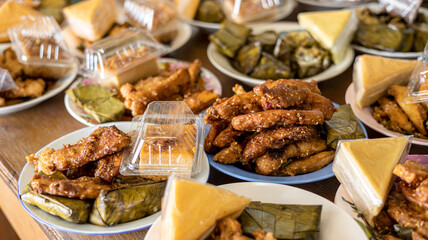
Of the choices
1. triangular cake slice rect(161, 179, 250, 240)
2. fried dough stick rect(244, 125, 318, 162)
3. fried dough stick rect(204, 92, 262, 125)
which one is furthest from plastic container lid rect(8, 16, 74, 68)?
triangular cake slice rect(161, 179, 250, 240)

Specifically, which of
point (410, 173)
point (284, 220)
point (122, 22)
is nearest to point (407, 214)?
point (410, 173)

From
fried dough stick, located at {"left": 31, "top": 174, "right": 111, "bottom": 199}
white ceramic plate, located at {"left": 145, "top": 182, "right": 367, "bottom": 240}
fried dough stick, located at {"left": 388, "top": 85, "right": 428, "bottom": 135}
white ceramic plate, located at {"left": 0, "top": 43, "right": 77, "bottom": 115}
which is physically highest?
fried dough stick, located at {"left": 31, "top": 174, "right": 111, "bottom": 199}

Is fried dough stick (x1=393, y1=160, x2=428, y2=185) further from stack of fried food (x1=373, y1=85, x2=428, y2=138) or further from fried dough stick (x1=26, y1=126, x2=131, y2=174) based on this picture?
fried dough stick (x1=26, y1=126, x2=131, y2=174)

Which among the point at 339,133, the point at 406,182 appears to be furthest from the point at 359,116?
the point at 406,182

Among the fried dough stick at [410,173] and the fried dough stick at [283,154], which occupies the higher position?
the fried dough stick at [410,173]

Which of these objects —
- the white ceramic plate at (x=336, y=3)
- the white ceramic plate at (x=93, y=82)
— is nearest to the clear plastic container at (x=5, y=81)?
the white ceramic plate at (x=93, y=82)

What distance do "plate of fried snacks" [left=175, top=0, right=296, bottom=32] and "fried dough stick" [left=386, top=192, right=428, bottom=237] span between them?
2.60 m

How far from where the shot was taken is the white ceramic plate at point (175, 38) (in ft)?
10.6

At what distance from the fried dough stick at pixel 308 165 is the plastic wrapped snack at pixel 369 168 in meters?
0.16

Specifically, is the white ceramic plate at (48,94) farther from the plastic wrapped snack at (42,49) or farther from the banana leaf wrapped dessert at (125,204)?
the banana leaf wrapped dessert at (125,204)

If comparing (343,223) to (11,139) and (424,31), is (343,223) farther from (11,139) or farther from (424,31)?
(424,31)

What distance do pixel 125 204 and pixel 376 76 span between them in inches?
70.0

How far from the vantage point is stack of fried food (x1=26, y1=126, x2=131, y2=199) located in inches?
68.1

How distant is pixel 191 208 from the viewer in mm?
1359
